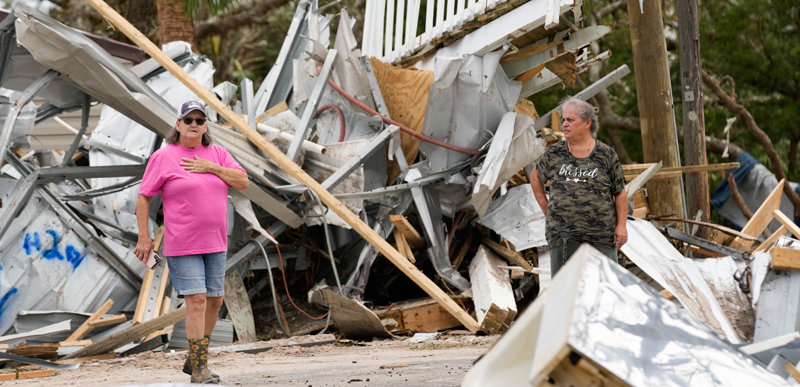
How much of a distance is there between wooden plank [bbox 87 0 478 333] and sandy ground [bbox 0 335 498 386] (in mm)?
328

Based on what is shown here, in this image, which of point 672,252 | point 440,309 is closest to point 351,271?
point 440,309

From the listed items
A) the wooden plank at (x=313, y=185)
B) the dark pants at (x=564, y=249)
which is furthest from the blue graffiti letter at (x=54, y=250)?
the dark pants at (x=564, y=249)

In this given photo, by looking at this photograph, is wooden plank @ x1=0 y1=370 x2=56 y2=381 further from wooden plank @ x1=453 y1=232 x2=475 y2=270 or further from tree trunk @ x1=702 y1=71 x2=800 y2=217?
tree trunk @ x1=702 y1=71 x2=800 y2=217

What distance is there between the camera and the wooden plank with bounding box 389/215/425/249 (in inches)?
320

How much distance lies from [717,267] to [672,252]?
1.37 metres

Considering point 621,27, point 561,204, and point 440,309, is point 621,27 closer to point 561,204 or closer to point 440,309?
point 440,309

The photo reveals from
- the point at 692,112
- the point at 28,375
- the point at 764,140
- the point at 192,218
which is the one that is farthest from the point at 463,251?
the point at 764,140

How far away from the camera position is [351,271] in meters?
8.55

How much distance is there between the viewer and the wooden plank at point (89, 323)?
730 centimetres

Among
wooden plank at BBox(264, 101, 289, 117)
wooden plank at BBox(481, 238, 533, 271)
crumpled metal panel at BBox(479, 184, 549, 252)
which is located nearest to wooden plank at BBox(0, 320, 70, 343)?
wooden plank at BBox(264, 101, 289, 117)

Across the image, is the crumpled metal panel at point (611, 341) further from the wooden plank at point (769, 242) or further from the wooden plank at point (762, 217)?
the wooden plank at point (762, 217)

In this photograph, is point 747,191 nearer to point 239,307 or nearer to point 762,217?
point 762,217

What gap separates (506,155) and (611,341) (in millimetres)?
5701

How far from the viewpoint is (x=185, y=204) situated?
15.9 feet
